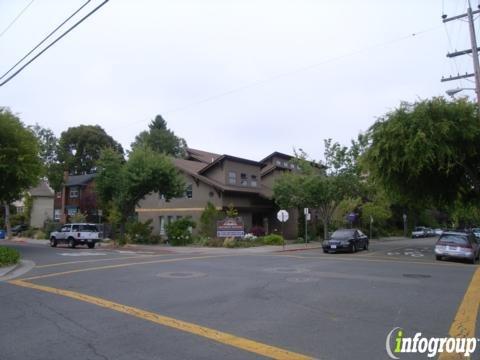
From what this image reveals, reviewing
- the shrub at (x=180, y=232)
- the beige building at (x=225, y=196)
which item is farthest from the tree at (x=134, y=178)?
the beige building at (x=225, y=196)

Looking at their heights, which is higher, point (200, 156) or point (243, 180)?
point (200, 156)

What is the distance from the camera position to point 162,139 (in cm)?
7150

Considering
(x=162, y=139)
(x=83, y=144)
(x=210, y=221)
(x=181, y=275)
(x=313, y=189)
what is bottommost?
(x=181, y=275)

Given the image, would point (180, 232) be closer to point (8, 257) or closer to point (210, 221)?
point (210, 221)

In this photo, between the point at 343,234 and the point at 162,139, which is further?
the point at 162,139

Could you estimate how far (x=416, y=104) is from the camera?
22094 mm

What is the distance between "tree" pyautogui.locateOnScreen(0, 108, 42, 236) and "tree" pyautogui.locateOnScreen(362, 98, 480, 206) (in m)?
18.9

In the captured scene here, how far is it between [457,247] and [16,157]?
2342cm

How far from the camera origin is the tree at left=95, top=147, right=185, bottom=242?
31.0 metres

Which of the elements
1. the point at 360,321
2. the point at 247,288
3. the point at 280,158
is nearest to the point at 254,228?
the point at 280,158

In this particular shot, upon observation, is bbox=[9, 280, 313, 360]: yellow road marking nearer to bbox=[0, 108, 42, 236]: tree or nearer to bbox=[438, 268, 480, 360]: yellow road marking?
bbox=[438, 268, 480, 360]: yellow road marking

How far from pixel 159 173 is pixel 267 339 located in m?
25.7

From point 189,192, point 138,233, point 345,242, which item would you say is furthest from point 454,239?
point 138,233

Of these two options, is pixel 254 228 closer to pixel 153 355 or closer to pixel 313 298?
pixel 313 298
